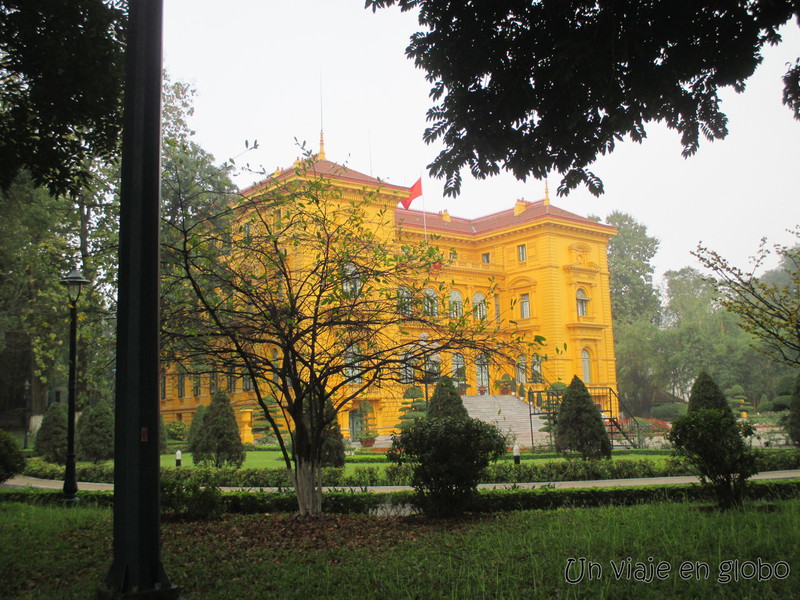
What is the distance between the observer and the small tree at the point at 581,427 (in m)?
17.6

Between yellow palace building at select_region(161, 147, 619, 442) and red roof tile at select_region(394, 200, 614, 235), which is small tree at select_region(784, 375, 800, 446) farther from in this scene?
red roof tile at select_region(394, 200, 614, 235)

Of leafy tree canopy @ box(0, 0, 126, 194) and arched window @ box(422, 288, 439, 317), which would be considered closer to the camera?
leafy tree canopy @ box(0, 0, 126, 194)

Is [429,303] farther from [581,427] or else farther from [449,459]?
[581,427]

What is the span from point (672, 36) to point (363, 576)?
15.5ft

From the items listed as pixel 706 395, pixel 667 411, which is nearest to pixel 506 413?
pixel 706 395

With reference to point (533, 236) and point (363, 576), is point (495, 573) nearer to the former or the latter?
point (363, 576)

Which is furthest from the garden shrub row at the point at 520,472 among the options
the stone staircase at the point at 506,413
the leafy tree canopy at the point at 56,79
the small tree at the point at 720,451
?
the stone staircase at the point at 506,413

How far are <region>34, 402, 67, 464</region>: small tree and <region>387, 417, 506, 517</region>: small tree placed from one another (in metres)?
15.8

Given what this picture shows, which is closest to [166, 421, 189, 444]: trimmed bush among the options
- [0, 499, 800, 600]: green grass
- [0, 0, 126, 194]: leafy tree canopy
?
[0, 499, 800, 600]: green grass

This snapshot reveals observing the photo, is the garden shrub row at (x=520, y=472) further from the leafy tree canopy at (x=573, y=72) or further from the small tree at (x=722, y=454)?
the leafy tree canopy at (x=573, y=72)

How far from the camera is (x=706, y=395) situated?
18.8 meters

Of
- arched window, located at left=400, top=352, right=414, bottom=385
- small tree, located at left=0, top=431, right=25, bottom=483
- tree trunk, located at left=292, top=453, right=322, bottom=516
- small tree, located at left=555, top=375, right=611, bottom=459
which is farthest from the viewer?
small tree, located at left=555, top=375, right=611, bottom=459

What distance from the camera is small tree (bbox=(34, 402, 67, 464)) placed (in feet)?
68.5

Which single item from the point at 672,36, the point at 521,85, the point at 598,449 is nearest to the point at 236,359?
the point at 521,85
